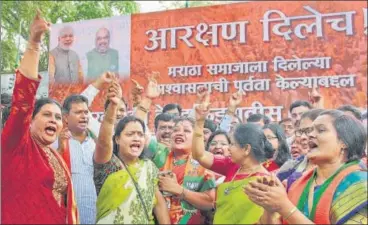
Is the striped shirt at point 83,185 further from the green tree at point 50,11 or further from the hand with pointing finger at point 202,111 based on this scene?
the green tree at point 50,11

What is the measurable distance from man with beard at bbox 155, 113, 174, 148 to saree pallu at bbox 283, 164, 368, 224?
1231 mm

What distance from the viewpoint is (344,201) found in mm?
1578

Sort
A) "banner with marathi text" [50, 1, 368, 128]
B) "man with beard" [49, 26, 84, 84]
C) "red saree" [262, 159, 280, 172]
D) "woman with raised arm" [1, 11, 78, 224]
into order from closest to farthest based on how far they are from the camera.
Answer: "woman with raised arm" [1, 11, 78, 224] < "red saree" [262, 159, 280, 172] < "banner with marathi text" [50, 1, 368, 128] < "man with beard" [49, 26, 84, 84]

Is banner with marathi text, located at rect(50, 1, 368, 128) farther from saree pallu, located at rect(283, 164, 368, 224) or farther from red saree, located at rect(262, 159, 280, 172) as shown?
saree pallu, located at rect(283, 164, 368, 224)

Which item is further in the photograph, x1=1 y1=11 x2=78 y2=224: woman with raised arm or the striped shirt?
the striped shirt

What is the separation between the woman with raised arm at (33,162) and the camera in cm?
175

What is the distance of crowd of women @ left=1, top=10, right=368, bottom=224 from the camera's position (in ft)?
5.33

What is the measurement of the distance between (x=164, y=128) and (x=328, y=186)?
1365 millimetres

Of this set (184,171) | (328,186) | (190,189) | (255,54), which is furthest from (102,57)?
(328,186)

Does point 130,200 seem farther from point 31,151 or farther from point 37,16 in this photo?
point 37,16

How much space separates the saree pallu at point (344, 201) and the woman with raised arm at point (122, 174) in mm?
660

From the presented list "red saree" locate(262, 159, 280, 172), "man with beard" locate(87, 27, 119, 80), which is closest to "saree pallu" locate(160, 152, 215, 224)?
"red saree" locate(262, 159, 280, 172)

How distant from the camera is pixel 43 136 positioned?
1.92m

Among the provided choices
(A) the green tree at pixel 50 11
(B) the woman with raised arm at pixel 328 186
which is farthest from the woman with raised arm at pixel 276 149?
(A) the green tree at pixel 50 11
